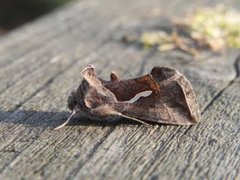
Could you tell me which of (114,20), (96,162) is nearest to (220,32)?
(114,20)

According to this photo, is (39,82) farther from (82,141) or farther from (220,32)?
(220,32)

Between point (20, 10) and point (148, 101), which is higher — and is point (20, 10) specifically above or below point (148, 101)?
below

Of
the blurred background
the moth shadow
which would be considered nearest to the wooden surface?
the moth shadow

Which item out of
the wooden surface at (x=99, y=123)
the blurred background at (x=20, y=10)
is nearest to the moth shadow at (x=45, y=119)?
the wooden surface at (x=99, y=123)

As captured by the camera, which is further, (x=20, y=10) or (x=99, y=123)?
(x=20, y=10)

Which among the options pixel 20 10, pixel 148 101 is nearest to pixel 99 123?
pixel 148 101

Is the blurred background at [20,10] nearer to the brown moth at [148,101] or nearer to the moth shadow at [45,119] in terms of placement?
the moth shadow at [45,119]

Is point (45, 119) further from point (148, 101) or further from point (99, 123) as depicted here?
point (148, 101)
